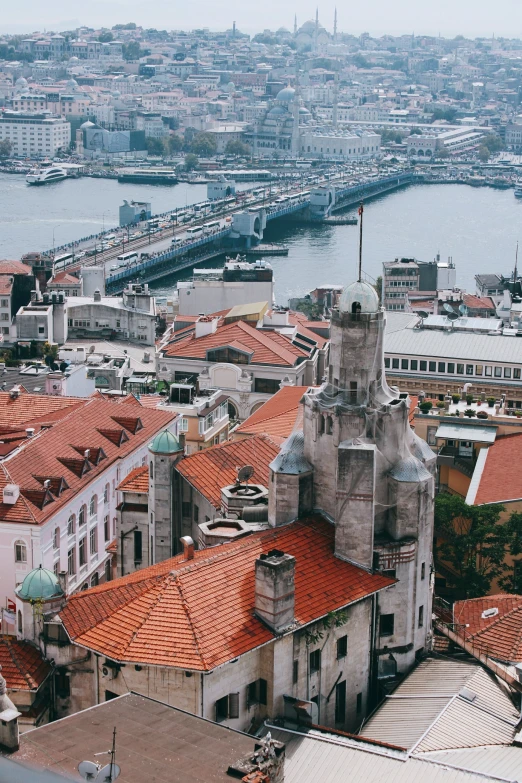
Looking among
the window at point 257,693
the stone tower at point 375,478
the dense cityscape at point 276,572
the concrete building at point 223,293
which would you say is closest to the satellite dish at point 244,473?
the dense cityscape at point 276,572

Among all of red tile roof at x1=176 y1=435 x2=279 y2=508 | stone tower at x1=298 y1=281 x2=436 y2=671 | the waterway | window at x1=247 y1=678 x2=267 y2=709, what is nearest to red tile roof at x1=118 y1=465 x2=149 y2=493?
red tile roof at x1=176 y1=435 x2=279 y2=508

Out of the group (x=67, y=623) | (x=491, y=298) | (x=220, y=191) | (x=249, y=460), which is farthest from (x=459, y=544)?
(x=220, y=191)

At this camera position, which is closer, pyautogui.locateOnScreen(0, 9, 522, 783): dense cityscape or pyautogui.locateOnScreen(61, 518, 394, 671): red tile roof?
pyautogui.locateOnScreen(0, 9, 522, 783): dense cityscape

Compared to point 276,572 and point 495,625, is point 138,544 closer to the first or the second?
point 495,625

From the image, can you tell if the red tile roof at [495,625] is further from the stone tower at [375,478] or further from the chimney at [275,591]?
the chimney at [275,591]

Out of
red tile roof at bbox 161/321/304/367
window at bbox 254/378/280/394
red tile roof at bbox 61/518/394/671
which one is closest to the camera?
red tile roof at bbox 61/518/394/671

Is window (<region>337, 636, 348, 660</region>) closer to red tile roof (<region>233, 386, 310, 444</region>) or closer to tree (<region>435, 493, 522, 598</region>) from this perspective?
tree (<region>435, 493, 522, 598</region>)

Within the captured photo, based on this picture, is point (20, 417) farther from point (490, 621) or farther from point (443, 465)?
point (490, 621)
